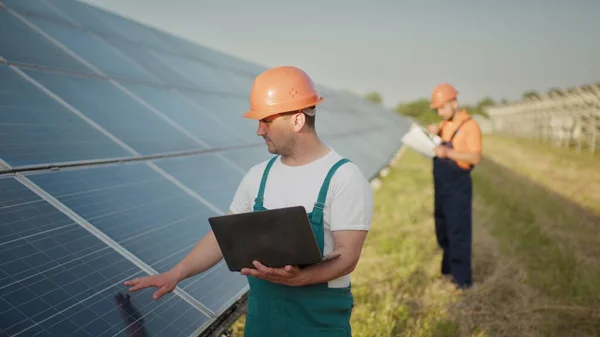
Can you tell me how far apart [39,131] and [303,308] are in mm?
2383

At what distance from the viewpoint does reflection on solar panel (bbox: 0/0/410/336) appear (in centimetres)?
221

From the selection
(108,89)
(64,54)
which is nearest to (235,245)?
(108,89)

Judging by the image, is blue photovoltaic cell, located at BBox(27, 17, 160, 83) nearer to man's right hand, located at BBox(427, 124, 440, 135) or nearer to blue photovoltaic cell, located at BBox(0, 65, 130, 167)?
blue photovoltaic cell, located at BBox(0, 65, 130, 167)

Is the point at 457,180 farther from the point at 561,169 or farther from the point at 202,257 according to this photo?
the point at 561,169

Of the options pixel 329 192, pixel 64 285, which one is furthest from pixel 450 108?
pixel 64 285

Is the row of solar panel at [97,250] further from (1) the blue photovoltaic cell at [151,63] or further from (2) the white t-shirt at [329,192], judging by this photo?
(1) the blue photovoltaic cell at [151,63]

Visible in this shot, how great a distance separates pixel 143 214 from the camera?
3.19 m

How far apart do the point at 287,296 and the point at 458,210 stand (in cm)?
363

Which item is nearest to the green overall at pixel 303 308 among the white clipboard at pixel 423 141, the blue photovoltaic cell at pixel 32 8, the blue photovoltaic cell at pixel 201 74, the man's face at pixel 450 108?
the white clipboard at pixel 423 141

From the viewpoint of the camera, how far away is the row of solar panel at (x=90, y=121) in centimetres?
329

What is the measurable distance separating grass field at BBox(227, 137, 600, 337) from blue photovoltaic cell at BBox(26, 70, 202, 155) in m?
1.81

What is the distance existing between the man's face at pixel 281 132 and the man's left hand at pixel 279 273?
564mm

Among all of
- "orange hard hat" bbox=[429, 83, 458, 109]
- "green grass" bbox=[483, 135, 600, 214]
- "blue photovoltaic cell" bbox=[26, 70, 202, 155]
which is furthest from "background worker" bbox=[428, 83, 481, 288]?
"green grass" bbox=[483, 135, 600, 214]

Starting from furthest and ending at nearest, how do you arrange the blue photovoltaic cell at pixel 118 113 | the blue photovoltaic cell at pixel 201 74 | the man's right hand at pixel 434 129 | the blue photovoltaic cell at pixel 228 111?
the blue photovoltaic cell at pixel 201 74
the blue photovoltaic cell at pixel 228 111
the man's right hand at pixel 434 129
the blue photovoltaic cell at pixel 118 113
